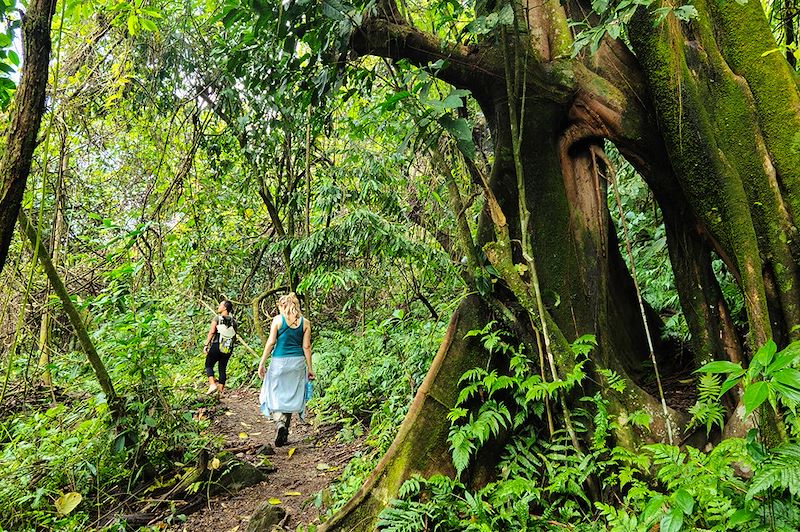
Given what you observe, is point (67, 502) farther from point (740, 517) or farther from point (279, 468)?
point (740, 517)

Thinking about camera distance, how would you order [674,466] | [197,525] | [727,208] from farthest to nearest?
[197,525], [727,208], [674,466]

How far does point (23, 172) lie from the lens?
2.36 meters

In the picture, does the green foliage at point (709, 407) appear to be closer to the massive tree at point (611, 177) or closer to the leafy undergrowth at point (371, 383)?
the massive tree at point (611, 177)

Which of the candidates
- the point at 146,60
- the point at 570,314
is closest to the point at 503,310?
the point at 570,314

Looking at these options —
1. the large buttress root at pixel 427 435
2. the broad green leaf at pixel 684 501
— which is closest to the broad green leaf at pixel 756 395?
the broad green leaf at pixel 684 501

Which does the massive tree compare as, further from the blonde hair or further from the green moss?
the blonde hair

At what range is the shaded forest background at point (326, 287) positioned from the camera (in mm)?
3084

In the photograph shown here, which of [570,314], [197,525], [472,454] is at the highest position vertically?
[570,314]

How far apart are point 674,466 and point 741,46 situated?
2.91 meters

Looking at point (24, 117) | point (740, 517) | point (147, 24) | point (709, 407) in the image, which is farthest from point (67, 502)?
point (709, 407)

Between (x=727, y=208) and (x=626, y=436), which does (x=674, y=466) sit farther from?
(x=727, y=208)

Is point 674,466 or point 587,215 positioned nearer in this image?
point 674,466

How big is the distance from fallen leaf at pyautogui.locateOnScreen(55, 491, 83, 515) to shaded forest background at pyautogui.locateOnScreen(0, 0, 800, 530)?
0.07 feet

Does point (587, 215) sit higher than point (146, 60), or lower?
lower
